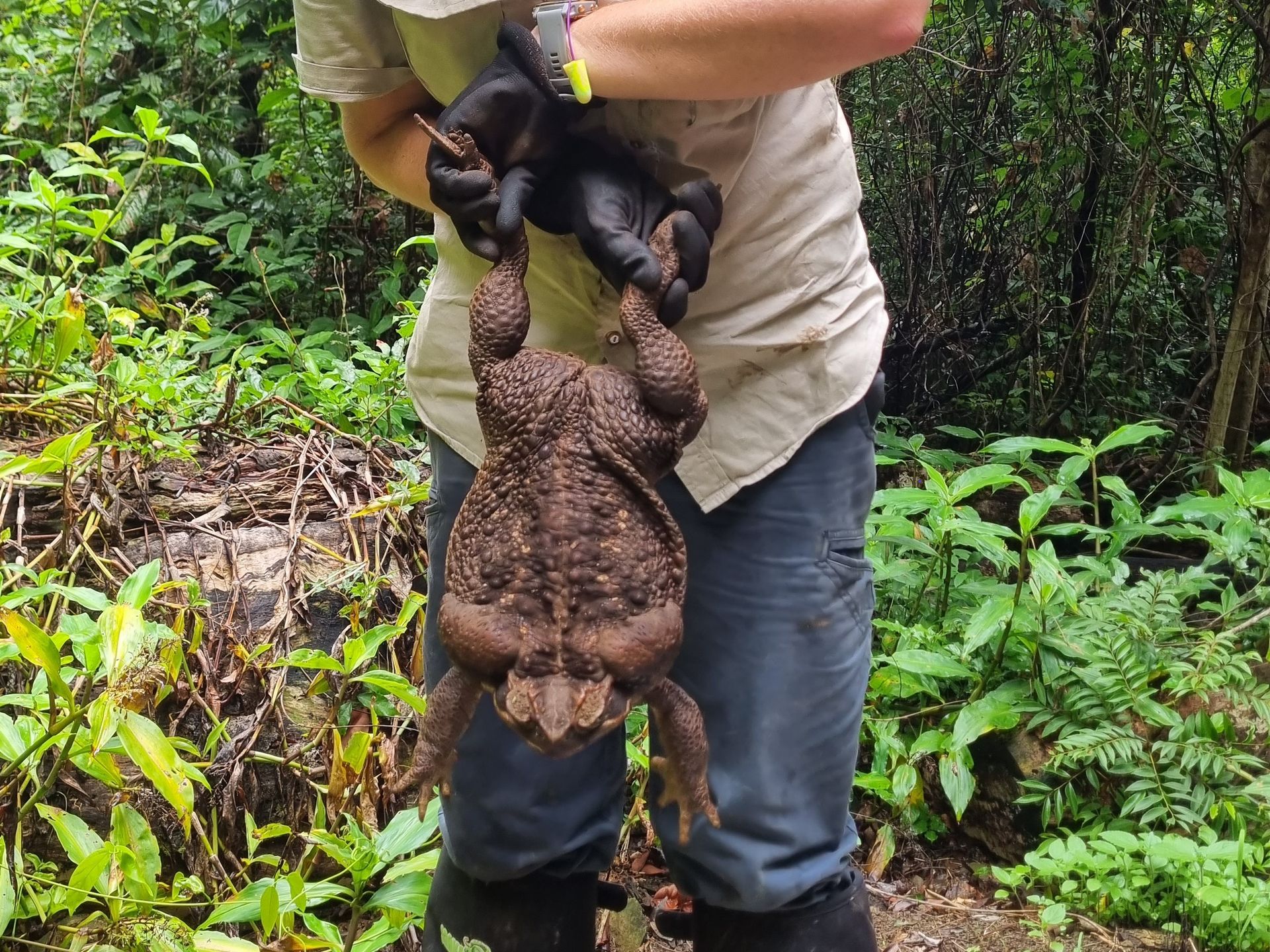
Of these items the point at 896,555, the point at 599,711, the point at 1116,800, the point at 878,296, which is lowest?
the point at 1116,800

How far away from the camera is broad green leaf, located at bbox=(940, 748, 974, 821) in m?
2.83

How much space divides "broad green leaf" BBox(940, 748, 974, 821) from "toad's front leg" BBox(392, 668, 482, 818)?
72.4 inches

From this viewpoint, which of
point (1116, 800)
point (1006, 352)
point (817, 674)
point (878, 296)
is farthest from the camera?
point (1006, 352)

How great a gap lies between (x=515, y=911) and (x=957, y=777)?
1496 mm

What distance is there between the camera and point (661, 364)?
1.28 metres

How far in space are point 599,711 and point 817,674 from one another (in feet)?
1.95

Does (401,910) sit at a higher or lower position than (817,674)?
lower

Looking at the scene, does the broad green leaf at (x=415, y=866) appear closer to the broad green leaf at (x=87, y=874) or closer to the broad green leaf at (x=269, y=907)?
the broad green leaf at (x=269, y=907)

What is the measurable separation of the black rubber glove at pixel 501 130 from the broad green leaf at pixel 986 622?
2.01 meters

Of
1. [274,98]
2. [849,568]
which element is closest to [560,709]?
[849,568]

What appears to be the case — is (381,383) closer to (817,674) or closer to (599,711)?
(817,674)

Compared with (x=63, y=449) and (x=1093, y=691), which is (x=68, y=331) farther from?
(x=1093, y=691)

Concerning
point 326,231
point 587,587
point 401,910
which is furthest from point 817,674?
point 326,231

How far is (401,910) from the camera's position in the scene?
2.07 meters
